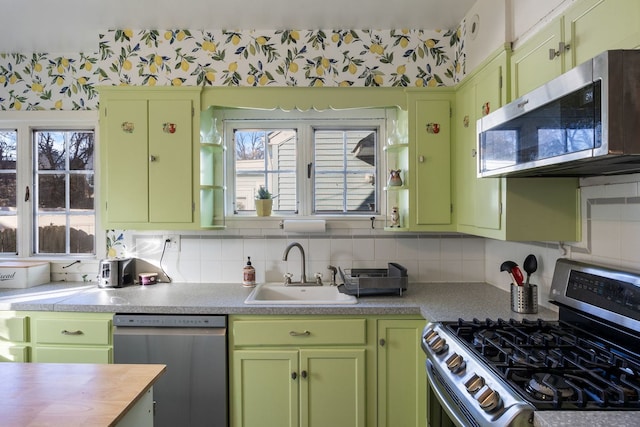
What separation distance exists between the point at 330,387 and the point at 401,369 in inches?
15.1

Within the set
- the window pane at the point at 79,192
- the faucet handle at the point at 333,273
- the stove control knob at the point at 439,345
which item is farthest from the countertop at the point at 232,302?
the window pane at the point at 79,192

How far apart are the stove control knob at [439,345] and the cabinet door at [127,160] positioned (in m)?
1.79

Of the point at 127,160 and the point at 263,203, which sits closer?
the point at 127,160

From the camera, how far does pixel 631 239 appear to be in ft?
4.64

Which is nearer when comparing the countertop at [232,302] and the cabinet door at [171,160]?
the countertop at [232,302]

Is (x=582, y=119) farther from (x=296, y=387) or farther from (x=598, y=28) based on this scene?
(x=296, y=387)

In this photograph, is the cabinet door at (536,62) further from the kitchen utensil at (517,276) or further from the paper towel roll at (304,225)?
the paper towel roll at (304,225)

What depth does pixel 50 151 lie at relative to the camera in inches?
107

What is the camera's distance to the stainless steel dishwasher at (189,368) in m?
1.93

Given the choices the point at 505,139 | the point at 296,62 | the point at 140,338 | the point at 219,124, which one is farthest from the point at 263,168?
the point at 505,139

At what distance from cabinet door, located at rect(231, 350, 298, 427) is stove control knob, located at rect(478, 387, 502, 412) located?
109 cm

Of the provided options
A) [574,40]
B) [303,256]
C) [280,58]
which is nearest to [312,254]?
[303,256]

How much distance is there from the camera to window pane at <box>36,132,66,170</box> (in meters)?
2.70

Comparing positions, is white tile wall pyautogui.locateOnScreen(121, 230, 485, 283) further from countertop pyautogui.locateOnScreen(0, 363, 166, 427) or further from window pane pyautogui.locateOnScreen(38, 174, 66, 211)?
countertop pyautogui.locateOnScreen(0, 363, 166, 427)
